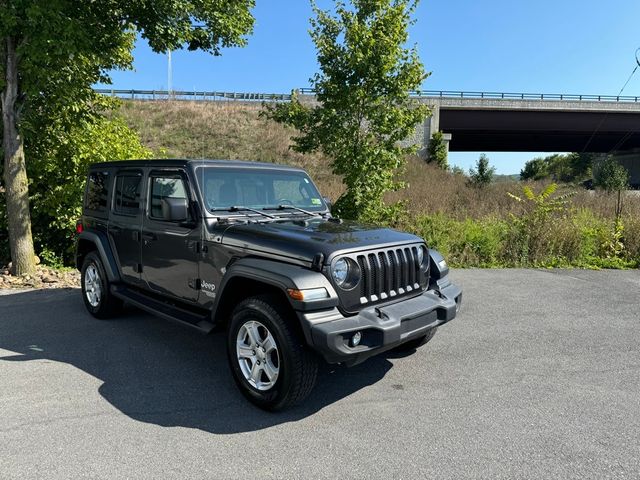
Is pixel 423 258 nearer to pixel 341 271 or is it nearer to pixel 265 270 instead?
pixel 341 271

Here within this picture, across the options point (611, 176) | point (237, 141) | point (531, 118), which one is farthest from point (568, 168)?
point (237, 141)

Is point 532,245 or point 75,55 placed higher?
point 75,55

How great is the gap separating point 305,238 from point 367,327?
32.7 inches

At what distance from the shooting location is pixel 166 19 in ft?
24.6

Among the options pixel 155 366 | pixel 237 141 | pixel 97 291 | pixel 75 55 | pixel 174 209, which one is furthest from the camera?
pixel 237 141

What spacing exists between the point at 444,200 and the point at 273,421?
12267 millimetres

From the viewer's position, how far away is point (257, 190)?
4484mm

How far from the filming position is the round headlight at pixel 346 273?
3.22m

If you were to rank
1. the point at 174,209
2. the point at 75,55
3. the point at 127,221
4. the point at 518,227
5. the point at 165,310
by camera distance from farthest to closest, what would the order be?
the point at 518,227 < the point at 75,55 < the point at 127,221 < the point at 165,310 < the point at 174,209

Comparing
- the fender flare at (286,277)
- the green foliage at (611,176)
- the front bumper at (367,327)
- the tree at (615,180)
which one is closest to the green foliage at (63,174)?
the fender flare at (286,277)

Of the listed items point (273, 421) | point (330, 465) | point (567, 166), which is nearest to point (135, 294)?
point (273, 421)

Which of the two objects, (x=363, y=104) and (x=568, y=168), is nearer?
(x=363, y=104)

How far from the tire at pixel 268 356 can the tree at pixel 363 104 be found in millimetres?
5268

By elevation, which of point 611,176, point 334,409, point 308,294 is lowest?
point 334,409
